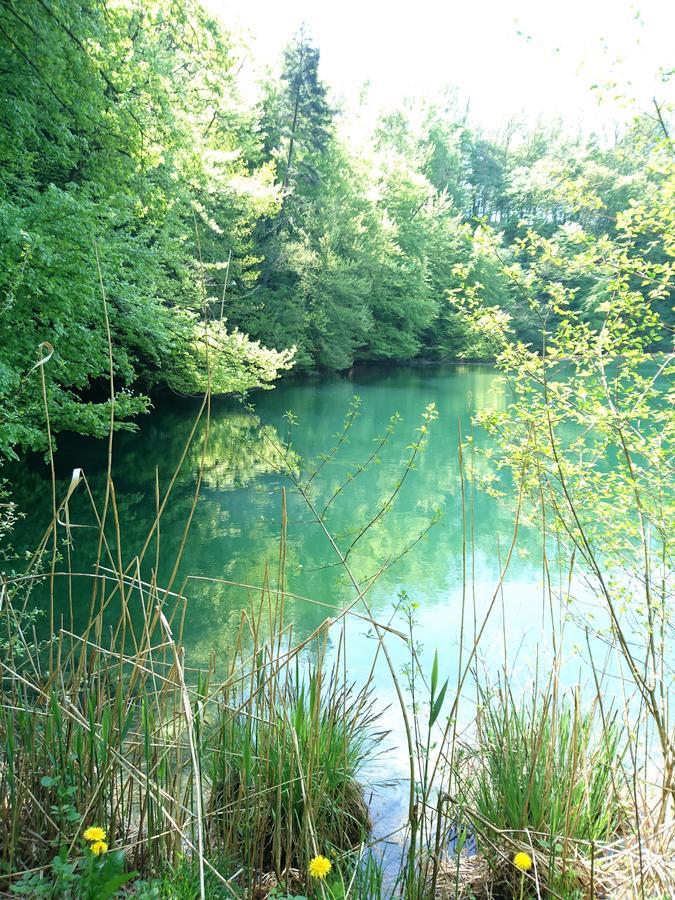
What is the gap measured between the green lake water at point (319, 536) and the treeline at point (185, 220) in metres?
1.19

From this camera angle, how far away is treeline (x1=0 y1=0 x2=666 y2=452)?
564cm

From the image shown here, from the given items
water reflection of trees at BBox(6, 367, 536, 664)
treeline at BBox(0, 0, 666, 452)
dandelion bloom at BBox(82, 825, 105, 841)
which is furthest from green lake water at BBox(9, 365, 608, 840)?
treeline at BBox(0, 0, 666, 452)

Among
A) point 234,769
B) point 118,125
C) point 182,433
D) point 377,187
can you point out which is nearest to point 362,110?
point 377,187

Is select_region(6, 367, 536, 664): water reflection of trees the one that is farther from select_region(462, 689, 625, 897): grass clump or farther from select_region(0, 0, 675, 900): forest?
select_region(462, 689, 625, 897): grass clump

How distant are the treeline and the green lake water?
119 centimetres

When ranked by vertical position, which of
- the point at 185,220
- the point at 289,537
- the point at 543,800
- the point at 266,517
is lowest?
the point at 543,800

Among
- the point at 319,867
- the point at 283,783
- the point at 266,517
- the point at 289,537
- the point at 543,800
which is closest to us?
the point at 319,867

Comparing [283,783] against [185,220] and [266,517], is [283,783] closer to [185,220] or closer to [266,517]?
[266,517]

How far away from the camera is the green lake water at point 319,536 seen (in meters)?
5.20

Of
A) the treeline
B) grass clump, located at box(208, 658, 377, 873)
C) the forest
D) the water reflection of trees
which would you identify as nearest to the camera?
the forest

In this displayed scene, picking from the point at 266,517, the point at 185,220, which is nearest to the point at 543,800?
the point at 266,517

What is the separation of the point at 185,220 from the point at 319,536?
795cm

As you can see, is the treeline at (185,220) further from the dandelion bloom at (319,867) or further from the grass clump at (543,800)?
the grass clump at (543,800)

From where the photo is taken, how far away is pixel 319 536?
8.61 metres
